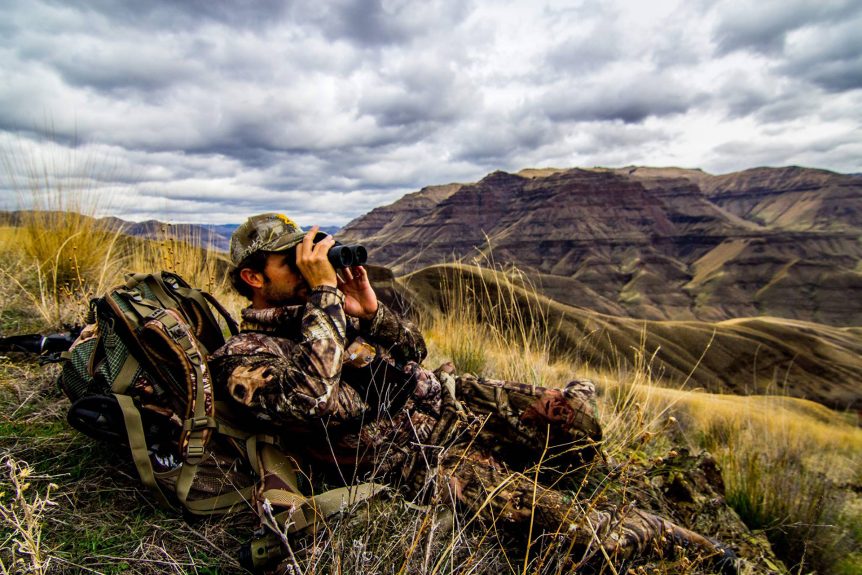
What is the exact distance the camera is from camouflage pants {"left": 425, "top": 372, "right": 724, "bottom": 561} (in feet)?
6.97

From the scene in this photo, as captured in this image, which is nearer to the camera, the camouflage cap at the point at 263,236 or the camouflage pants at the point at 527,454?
the camouflage pants at the point at 527,454

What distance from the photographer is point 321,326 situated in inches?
83.4

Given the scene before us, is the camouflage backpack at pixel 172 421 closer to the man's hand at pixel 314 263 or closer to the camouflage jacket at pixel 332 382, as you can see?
the camouflage jacket at pixel 332 382

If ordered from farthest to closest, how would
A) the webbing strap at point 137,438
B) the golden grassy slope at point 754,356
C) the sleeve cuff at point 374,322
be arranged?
the golden grassy slope at point 754,356 → the sleeve cuff at point 374,322 → the webbing strap at point 137,438

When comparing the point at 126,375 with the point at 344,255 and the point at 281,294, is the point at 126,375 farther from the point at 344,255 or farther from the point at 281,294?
the point at 344,255

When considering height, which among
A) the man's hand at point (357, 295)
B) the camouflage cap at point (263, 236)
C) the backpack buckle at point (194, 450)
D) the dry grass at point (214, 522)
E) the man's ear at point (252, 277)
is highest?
the camouflage cap at point (263, 236)

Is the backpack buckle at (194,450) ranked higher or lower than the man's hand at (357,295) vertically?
lower

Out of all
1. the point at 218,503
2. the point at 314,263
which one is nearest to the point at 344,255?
the point at 314,263

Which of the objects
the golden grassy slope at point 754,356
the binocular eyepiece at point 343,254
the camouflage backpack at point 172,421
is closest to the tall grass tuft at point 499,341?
the binocular eyepiece at point 343,254

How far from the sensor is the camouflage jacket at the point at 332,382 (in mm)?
1949

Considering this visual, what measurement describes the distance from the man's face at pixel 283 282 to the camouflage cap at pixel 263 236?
8cm

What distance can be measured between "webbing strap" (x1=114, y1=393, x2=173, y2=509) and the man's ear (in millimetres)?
833

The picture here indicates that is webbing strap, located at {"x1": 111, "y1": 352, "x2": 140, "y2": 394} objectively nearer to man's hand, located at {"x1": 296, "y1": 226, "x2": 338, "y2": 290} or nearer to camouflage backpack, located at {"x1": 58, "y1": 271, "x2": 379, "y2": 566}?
camouflage backpack, located at {"x1": 58, "y1": 271, "x2": 379, "y2": 566}

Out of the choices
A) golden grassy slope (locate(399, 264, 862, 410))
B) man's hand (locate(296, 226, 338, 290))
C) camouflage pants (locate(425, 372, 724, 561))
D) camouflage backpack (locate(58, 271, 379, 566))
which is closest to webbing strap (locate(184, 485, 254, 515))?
camouflage backpack (locate(58, 271, 379, 566))
